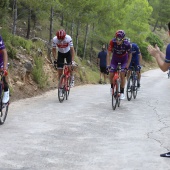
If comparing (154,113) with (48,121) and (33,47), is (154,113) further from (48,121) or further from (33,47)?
(33,47)

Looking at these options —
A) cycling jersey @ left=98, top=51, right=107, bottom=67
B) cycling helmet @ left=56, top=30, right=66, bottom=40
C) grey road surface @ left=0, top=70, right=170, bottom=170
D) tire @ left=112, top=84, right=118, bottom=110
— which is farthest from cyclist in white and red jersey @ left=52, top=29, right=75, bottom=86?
cycling jersey @ left=98, top=51, right=107, bottom=67

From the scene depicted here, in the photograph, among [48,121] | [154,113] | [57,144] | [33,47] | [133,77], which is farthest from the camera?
[33,47]

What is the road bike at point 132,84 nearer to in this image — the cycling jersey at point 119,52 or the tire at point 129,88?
the tire at point 129,88

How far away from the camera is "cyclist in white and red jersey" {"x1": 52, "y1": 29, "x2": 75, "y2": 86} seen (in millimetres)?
11344

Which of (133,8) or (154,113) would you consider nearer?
(154,113)

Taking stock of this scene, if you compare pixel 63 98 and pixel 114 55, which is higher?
pixel 114 55

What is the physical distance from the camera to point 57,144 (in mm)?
6477

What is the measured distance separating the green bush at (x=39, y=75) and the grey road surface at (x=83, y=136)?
7.63 feet

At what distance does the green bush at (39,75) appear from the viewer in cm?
1374

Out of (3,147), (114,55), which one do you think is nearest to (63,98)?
(114,55)

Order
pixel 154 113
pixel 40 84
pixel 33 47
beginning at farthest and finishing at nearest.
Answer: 1. pixel 33 47
2. pixel 40 84
3. pixel 154 113

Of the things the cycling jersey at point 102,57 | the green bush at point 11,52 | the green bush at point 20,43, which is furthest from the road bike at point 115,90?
the cycling jersey at point 102,57

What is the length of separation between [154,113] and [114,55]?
6.89ft

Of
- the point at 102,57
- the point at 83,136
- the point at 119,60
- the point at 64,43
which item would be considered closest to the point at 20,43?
the point at 64,43
